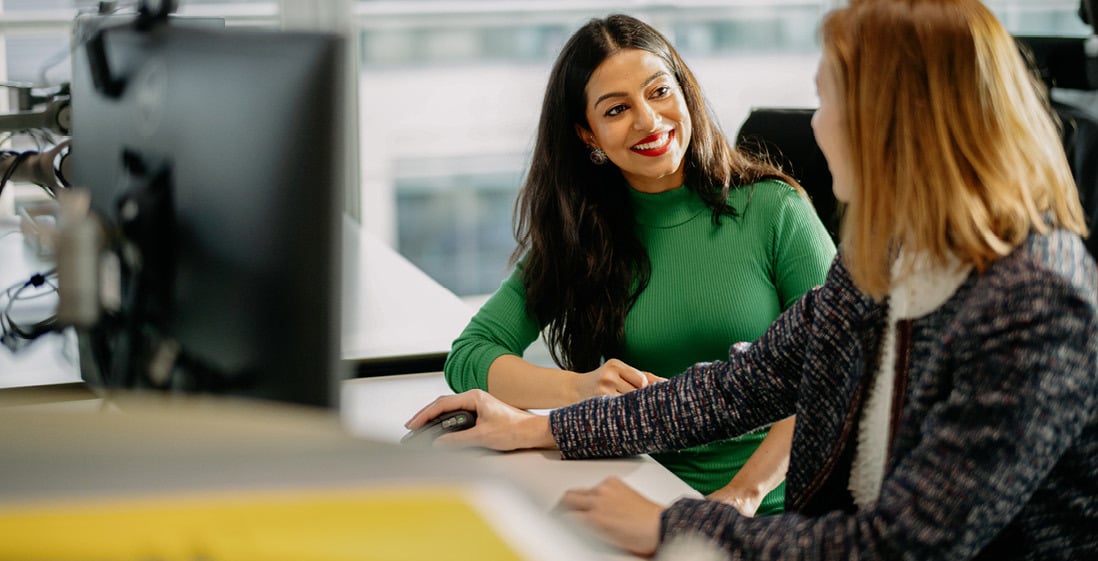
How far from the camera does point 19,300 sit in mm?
1572

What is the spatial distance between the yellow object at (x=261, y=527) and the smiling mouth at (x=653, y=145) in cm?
125

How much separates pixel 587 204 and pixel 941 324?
2.89 ft

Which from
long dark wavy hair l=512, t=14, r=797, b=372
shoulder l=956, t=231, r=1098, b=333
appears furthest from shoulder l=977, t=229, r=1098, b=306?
long dark wavy hair l=512, t=14, r=797, b=372

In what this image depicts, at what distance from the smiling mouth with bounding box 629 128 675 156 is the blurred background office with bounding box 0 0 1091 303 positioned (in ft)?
6.07

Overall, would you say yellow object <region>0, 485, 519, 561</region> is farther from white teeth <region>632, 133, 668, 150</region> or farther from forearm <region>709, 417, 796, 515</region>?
white teeth <region>632, 133, 668, 150</region>

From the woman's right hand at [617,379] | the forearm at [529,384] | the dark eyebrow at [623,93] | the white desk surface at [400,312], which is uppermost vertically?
the dark eyebrow at [623,93]

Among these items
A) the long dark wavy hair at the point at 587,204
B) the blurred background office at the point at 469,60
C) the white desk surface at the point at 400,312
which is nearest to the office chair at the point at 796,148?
the long dark wavy hair at the point at 587,204

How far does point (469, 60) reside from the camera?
3992 millimetres

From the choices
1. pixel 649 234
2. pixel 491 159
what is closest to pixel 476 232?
pixel 491 159

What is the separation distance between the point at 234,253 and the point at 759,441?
40.5 inches

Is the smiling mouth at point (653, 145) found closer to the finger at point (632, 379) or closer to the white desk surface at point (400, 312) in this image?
the finger at point (632, 379)

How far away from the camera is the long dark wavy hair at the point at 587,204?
1.72m

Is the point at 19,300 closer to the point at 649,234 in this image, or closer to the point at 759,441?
the point at 649,234

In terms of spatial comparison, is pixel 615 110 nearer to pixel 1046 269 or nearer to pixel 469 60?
pixel 1046 269
